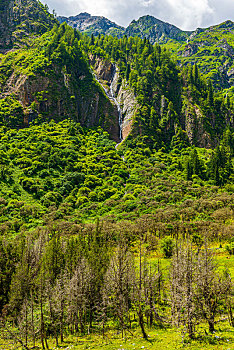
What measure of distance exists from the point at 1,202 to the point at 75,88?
120872 mm

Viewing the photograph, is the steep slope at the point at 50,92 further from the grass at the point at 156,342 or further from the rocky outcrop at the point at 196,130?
the grass at the point at 156,342

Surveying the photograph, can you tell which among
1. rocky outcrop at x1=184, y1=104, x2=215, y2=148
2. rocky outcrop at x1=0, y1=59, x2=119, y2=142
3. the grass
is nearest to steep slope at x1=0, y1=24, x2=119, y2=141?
rocky outcrop at x1=0, y1=59, x2=119, y2=142

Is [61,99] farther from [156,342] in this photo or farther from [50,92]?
[156,342]

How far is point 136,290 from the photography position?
2339cm

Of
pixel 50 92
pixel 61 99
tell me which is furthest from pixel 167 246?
pixel 50 92

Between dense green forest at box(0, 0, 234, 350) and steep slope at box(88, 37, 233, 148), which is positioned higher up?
steep slope at box(88, 37, 233, 148)

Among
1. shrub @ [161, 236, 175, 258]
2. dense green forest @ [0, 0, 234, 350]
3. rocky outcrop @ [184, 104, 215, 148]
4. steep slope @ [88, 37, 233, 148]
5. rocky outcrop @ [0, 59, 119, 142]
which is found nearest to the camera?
dense green forest @ [0, 0, 234, 350]

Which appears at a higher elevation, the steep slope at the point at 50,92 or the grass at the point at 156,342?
the steep slope at the point at 50,92

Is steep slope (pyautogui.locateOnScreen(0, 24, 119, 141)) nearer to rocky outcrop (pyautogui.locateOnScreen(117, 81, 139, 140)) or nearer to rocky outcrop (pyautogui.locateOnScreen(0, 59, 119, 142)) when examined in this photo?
rocky outcrop (pyautogui.locateOnScreen(0, 59, 119, 142))

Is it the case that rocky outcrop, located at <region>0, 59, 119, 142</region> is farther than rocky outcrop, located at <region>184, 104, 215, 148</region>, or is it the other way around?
rocky outcrop, located at <region>0, 59, 119, 142</region>

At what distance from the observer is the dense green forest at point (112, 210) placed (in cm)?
2668

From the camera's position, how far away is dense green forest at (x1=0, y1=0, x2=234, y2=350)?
2668cm

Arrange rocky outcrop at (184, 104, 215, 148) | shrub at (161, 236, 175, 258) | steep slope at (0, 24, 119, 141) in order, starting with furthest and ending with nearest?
rocky outcrop at (184, 104, 215, 148), steep slope at (0, 24, 119, 141), shrub at (161, 236, 175, 258)

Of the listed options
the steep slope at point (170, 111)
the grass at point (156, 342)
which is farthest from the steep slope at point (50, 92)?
the grass at point (156, 342)
